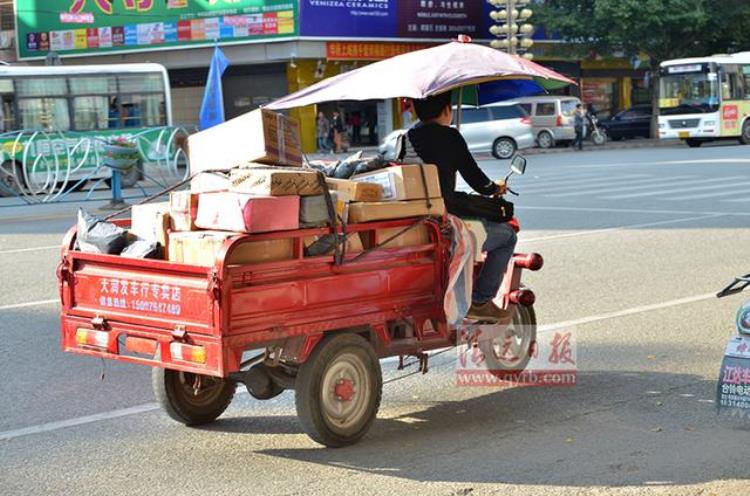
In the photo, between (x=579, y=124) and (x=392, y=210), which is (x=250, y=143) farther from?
(x=579, y=124)

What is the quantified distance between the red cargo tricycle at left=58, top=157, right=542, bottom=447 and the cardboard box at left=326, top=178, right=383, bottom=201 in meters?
0.15

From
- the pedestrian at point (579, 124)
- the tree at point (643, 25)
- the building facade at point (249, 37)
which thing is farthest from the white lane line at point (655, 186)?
the building facade at point (249, 37)

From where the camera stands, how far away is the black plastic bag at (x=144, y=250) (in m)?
5.70

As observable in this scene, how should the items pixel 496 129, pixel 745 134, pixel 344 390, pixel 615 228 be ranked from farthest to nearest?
pixel 745 134, pixel 496 129, pixel 615 228, pixel 344 390

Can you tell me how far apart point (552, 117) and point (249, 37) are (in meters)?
11.5

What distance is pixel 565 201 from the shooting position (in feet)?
62.6

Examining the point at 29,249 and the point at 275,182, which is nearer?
the point at 275,182

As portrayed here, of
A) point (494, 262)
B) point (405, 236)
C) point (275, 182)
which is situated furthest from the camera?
point (494, 262)

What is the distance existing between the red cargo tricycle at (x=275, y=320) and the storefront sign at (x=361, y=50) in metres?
36.8

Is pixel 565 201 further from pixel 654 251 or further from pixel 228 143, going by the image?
pixel 228 143

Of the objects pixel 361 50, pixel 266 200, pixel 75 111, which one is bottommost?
pixel 266 200

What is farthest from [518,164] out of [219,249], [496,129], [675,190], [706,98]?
[706,98]

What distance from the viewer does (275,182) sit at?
5320mm

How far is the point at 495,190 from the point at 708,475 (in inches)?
84.9
